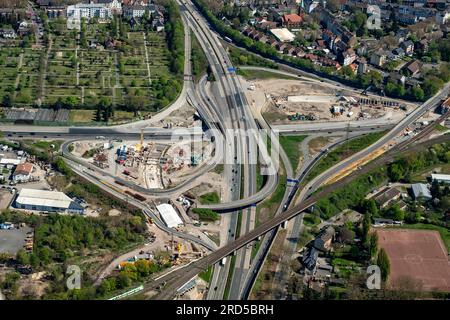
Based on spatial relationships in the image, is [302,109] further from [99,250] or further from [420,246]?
[99,250]

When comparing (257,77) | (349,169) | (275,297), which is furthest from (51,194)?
(257,77)

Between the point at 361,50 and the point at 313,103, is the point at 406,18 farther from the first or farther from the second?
the point at 313,103

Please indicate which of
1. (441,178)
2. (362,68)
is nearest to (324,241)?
(441,178)

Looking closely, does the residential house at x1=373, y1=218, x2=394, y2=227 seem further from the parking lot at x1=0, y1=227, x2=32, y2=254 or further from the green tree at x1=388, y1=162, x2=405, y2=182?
the parking lot at x1=0, y1=227, x2=32, y2=254

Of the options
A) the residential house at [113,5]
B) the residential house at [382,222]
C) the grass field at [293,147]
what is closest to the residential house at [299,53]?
the grass field at [293,147]

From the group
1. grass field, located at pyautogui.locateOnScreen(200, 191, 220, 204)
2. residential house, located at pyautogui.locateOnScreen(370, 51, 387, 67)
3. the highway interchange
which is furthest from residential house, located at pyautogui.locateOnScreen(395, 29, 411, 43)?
grass field, located at pyautogui.locateOnScreen(200, 191, 220, 204)

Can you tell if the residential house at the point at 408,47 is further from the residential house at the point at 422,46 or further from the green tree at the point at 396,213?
the green tree at the point at 396,213
